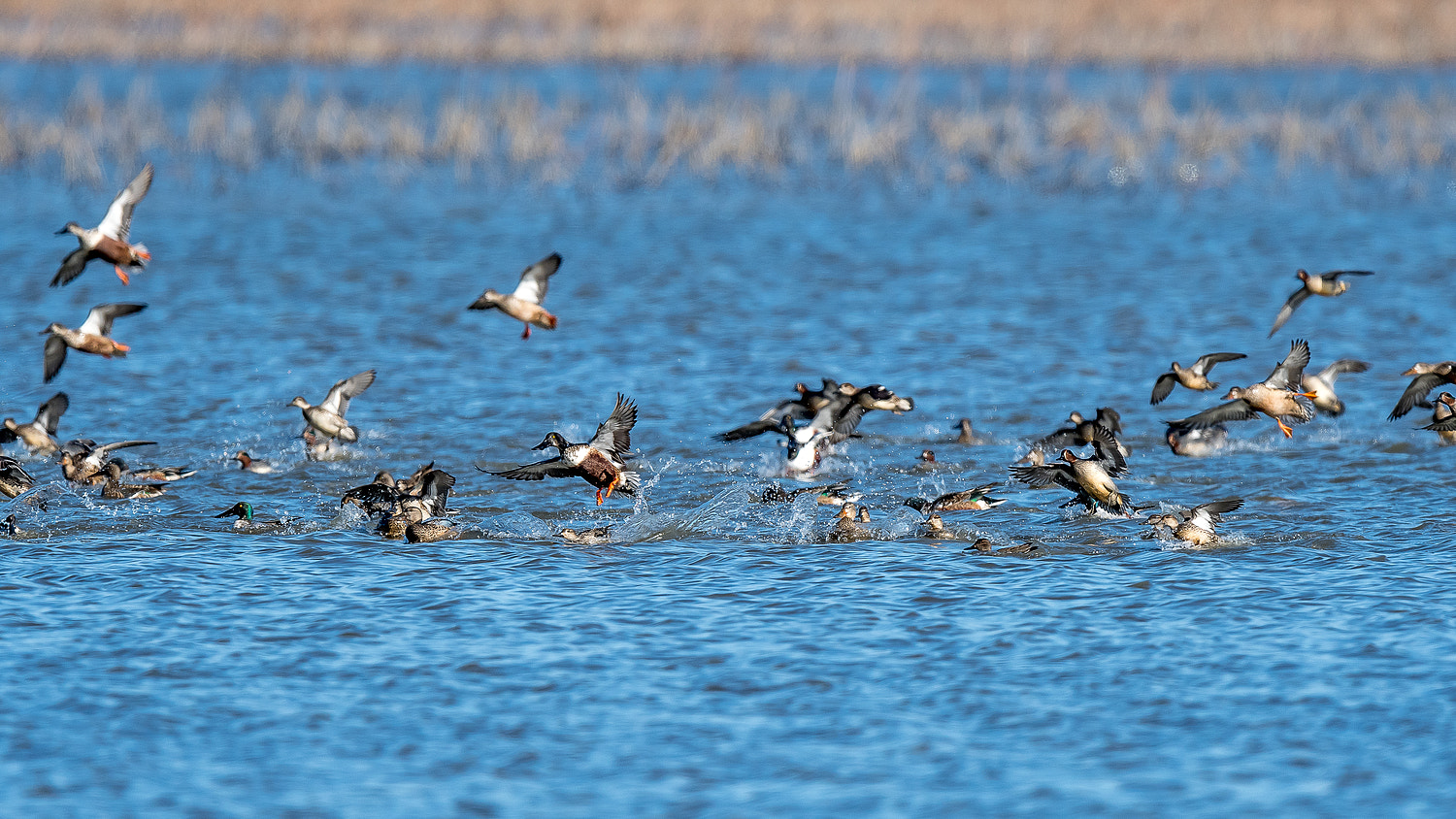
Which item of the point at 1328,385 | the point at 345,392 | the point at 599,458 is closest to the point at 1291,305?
the point at 1328,385

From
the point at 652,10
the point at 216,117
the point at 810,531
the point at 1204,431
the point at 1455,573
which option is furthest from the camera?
the point at 652,10

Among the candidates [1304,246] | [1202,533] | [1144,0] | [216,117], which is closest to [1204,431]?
[1202,533]

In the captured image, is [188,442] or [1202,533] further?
[188,442]

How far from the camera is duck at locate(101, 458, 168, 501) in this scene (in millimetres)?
13172

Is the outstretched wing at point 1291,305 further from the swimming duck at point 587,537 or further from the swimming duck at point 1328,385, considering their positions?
the swimming duck at point 587,537

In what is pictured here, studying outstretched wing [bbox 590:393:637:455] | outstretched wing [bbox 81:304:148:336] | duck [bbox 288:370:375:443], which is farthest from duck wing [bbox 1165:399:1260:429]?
outstretched wing [bbox 81:304:148:336]

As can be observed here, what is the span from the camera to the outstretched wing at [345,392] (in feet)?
48.6

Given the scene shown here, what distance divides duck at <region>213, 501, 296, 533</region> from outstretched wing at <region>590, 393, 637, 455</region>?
2.34 metres

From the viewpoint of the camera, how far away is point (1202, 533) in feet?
39.5

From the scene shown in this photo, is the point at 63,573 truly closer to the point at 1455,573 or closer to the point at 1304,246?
the point at 1455,573

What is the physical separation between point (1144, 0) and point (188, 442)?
120 ft

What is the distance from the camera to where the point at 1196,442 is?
49.5 ft

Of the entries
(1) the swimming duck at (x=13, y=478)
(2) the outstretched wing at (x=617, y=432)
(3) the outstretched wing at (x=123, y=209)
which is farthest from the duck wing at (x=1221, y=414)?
(1) the swimming duck at (x=13, y=478)

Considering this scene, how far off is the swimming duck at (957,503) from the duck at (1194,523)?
1289 mm
